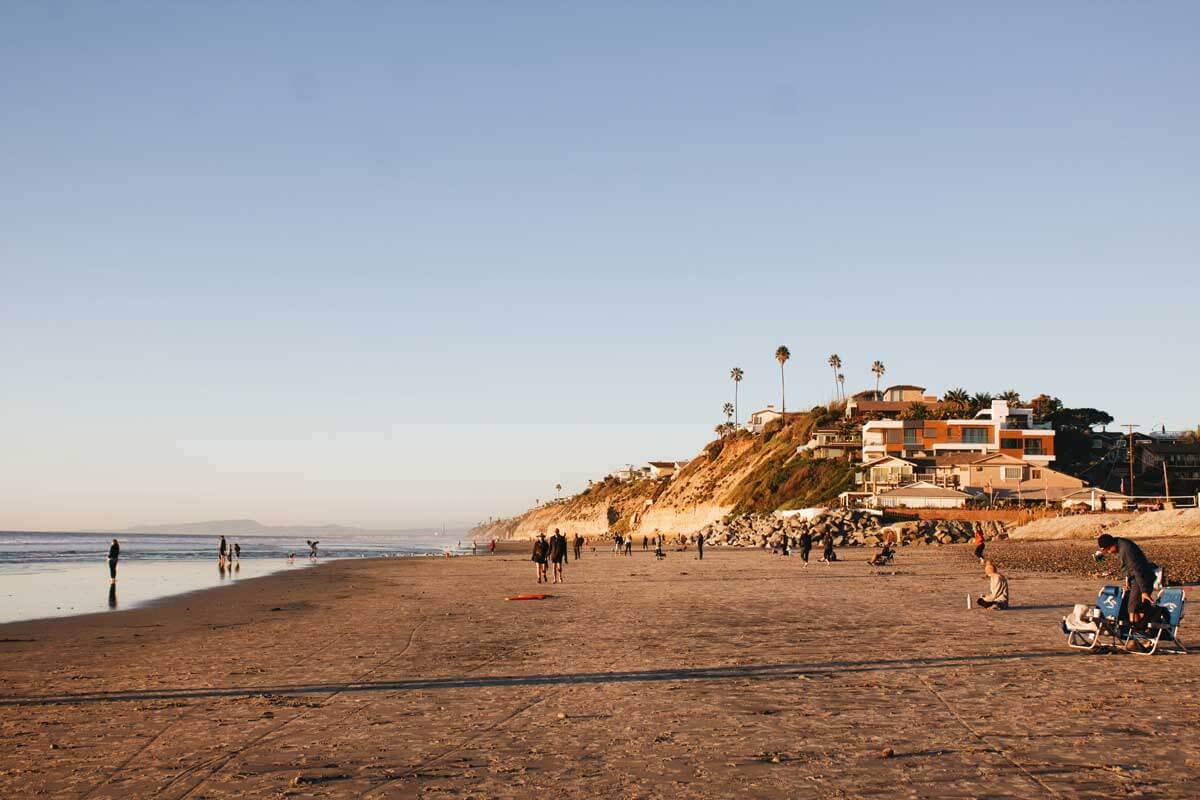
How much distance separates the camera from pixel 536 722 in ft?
32.6

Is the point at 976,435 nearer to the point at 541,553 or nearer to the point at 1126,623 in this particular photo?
the point at 541,553

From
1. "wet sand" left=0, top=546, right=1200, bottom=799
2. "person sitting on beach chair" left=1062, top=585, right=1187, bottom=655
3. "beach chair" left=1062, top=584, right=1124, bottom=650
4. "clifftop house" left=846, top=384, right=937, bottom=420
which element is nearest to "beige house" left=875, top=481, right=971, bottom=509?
"clifftop house" left=846, top=384, right=937, bottom=420

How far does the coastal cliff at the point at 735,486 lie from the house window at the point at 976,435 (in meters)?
13.3

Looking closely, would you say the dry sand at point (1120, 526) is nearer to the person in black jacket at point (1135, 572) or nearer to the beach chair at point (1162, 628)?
Result: the beach chair at point (1162, 628)

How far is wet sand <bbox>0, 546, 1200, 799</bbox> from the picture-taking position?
25.2 feet

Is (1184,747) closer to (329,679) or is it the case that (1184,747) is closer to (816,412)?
(329,679)

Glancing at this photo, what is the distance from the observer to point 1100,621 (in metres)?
14.4

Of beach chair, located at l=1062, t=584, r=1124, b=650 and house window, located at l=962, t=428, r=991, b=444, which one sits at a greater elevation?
house window, located at l=962, t=428, r=991, b=444

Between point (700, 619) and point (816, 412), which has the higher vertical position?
point (816, 412)

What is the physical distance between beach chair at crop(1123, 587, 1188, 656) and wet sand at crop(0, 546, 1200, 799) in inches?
15.9

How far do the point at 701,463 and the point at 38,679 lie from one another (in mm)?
125253

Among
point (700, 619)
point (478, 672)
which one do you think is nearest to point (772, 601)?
point (700, 619)

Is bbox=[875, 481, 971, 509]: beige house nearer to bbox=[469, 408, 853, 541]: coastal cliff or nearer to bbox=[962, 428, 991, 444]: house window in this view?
bbox=[469, 408, 853, 541]: coastal cliff

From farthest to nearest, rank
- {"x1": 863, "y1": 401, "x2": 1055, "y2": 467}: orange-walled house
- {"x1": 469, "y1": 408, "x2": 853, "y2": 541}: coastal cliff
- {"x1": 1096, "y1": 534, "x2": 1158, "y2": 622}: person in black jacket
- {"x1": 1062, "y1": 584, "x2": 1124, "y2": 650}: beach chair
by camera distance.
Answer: {"x1": 469, "y1": 408, "x2": 853, "y2": 541}: coastal cliff
{"x1": 863, "y1": 401, "x2": 1055, "y2": 467}: orange-walled house
{"x1": 1062, "y1": 584, "x2": 1124, "y2": 650}: beach chair
{"x1": 1096, "y1": 534, "x2": 1158, "y2": 622}: person in black jacket
